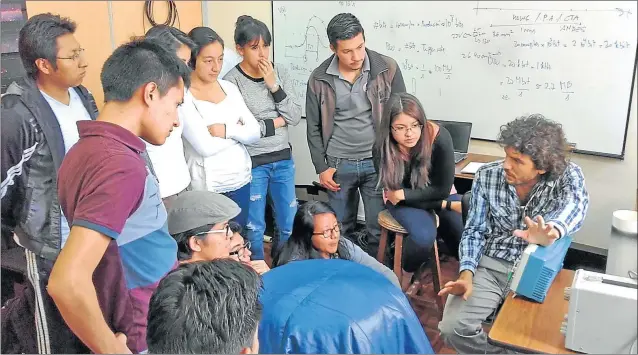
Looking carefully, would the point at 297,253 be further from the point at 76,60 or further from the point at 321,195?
the point at 76,60

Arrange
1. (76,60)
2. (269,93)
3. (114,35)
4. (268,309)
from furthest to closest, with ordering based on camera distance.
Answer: (269,93) → (114,35) → (76,60) → (268,309)

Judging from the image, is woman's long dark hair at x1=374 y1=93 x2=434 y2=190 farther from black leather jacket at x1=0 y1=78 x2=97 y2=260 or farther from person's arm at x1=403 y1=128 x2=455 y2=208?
black leather jacket at x1=0 y1=78 x2=97 y2=260

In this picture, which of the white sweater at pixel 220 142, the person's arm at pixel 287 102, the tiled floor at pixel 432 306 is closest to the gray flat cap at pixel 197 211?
the white sweater at pixel 220 142

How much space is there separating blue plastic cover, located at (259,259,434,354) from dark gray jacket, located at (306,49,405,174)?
1.95 feet

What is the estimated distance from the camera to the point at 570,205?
35.3 inches

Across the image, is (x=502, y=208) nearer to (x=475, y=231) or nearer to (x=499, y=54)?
(x=475, y=231)

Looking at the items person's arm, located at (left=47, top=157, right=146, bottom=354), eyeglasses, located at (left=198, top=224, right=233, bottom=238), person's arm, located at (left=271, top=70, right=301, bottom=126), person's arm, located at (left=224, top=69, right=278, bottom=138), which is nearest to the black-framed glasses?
eyeglasses, located at (left=198, top=224, right=233, bottom=238)

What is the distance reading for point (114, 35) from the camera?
108 centimetres

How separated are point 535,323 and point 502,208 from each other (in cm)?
30

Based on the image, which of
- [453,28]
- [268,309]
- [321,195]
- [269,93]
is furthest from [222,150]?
[453,28]

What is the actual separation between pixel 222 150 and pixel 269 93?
262mm

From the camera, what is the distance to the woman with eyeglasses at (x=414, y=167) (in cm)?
126

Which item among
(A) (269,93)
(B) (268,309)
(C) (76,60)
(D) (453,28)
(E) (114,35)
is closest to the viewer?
(B) (268,309)

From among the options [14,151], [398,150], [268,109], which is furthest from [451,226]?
[14,151]
